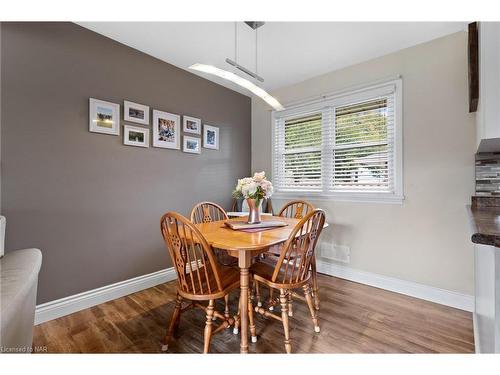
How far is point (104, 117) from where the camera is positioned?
7.14 ft

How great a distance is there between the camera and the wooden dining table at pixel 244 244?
1356mm

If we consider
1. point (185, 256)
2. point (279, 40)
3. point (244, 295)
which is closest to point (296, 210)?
point (244, 295)

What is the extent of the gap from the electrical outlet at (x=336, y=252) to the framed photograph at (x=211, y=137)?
76.6 inches

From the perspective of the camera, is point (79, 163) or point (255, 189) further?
point (79, 163)

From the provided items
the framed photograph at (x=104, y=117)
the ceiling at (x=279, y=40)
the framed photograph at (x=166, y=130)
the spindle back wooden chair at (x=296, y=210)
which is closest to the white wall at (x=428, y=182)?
the ceiling at (x=279, y=40)

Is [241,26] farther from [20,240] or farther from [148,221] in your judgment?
[20,240]

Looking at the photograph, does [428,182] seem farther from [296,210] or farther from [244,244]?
[244,244]

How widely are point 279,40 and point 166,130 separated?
1.52 m

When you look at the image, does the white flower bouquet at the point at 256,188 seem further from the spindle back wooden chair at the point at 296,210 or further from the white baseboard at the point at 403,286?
the white baseboard at the point at 403,286

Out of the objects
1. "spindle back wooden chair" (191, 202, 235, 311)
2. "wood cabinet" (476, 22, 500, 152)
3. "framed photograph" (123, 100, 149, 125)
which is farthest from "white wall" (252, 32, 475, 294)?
"framed photograph" (123, 100, 149, 125)

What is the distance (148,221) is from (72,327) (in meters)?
1.06

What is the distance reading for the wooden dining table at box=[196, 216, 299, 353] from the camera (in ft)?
4.45

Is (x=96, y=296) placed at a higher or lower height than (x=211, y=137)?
lower

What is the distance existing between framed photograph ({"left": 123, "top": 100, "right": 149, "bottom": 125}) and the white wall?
7.82 feet
